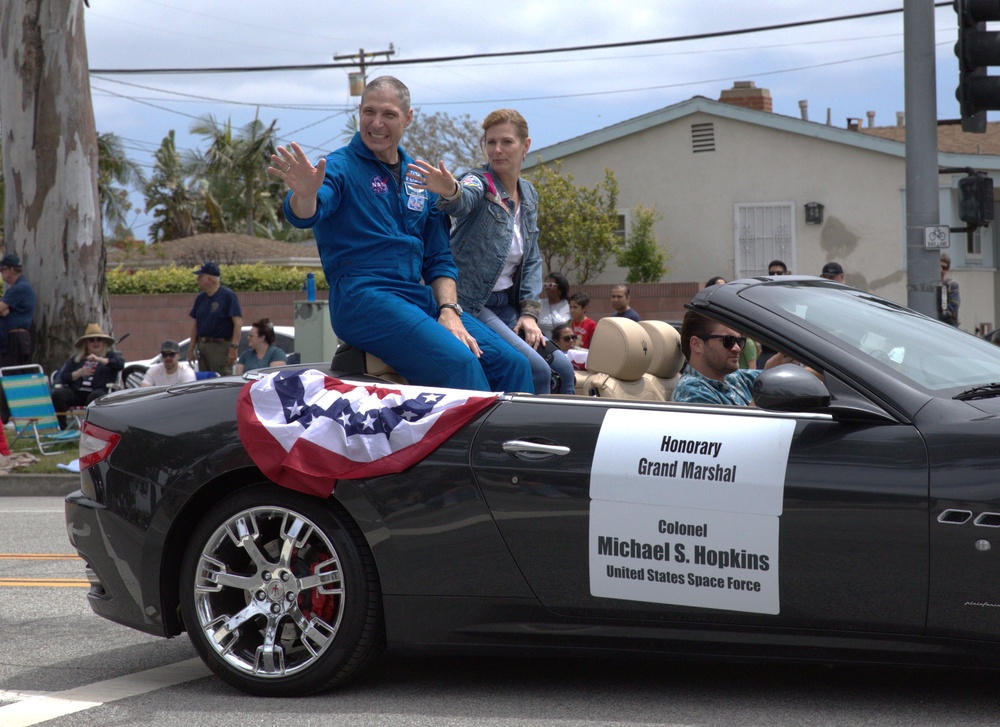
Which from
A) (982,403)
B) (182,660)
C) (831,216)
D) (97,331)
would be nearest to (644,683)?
(982,403)

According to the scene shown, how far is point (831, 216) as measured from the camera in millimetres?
26188

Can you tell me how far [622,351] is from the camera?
598 cm

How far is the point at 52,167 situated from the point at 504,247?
11.2m

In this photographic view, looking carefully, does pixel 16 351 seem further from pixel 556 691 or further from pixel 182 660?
pixel 556 691

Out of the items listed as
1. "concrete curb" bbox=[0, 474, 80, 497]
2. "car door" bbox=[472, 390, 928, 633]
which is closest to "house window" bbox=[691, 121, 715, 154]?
"concrete curb" bbox=[0, 474, 80, 497]

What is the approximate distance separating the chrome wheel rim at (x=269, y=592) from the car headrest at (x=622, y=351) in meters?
2.08

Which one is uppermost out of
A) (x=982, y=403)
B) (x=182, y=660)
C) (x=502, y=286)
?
(x=502, y=286)

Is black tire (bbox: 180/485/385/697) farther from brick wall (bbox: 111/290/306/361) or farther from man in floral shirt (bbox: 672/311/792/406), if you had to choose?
brick wall (bbox: 111/290/306/361)

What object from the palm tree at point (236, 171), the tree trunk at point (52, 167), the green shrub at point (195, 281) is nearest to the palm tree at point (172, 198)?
the palm tree at point (236, 171)

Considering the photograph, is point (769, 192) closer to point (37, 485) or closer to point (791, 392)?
point (37, 485)

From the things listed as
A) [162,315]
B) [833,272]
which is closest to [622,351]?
[833,272]

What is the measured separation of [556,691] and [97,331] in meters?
12.1

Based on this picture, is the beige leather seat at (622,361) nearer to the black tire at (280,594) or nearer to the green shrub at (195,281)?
the black tire at (280,594)

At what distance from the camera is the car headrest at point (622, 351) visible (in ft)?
19.6
